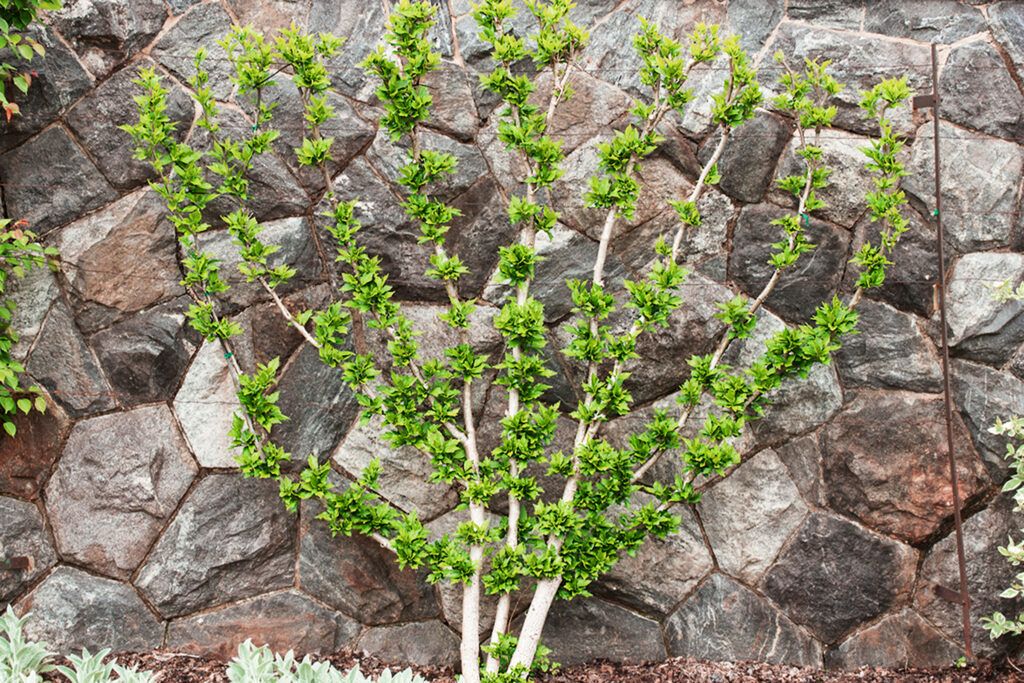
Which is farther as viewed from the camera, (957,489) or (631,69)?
(631,69)

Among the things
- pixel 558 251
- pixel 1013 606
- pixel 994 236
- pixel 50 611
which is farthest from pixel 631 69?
pixel 50 611

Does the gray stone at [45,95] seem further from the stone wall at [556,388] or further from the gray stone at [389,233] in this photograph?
the gray stone at [389,233]

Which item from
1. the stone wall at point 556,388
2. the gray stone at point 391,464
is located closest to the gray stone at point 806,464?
the stone wall at point 556,388

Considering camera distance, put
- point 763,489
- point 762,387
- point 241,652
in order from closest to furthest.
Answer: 1. point 241,652
2. point 762,387
3. point 763,489

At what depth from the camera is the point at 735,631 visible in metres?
2.98

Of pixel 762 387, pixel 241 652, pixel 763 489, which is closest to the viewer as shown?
pixel 241 652

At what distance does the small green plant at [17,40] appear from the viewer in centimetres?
285

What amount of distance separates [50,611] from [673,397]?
216 centimetres

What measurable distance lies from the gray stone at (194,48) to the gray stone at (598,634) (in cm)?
210

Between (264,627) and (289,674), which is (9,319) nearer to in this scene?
(264,627)

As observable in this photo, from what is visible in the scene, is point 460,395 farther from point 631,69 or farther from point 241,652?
point 631,69

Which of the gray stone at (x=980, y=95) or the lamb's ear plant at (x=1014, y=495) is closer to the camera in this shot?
the lamb's ear plant at (x=1014, y=495)

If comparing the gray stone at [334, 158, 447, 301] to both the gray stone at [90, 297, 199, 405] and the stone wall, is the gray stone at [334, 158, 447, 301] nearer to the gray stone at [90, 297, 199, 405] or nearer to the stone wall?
the stone wall

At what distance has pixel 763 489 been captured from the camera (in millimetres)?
3014
